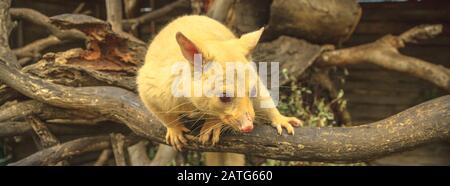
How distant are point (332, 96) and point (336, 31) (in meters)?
0.77

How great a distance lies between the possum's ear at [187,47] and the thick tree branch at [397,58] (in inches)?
91.2

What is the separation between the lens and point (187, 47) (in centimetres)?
209

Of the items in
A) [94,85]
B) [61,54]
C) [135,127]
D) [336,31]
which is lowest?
[135,127]

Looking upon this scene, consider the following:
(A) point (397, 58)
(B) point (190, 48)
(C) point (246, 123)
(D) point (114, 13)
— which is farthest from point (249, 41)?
(A) point (397, 58)

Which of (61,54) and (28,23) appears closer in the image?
(61,54)

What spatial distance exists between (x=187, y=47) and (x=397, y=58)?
101 inches

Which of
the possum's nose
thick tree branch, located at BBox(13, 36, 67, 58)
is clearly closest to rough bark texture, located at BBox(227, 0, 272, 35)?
thick tree branch, located at BBox(13, 36, 67, 58)

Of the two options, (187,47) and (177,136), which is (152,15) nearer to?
(177,136)

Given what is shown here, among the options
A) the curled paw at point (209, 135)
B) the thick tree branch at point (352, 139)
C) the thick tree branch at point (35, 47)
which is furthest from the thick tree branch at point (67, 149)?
the curled paw at point (209, 135)

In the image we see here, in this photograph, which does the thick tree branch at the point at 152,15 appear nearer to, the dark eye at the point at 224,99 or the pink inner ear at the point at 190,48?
the pink inner ear at the point at 190,48

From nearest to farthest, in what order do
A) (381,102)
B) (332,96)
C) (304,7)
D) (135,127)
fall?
1. (135,127)
2. (304,7)
3. (332,96)
4. (381,102)

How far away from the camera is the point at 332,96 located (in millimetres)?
4645
